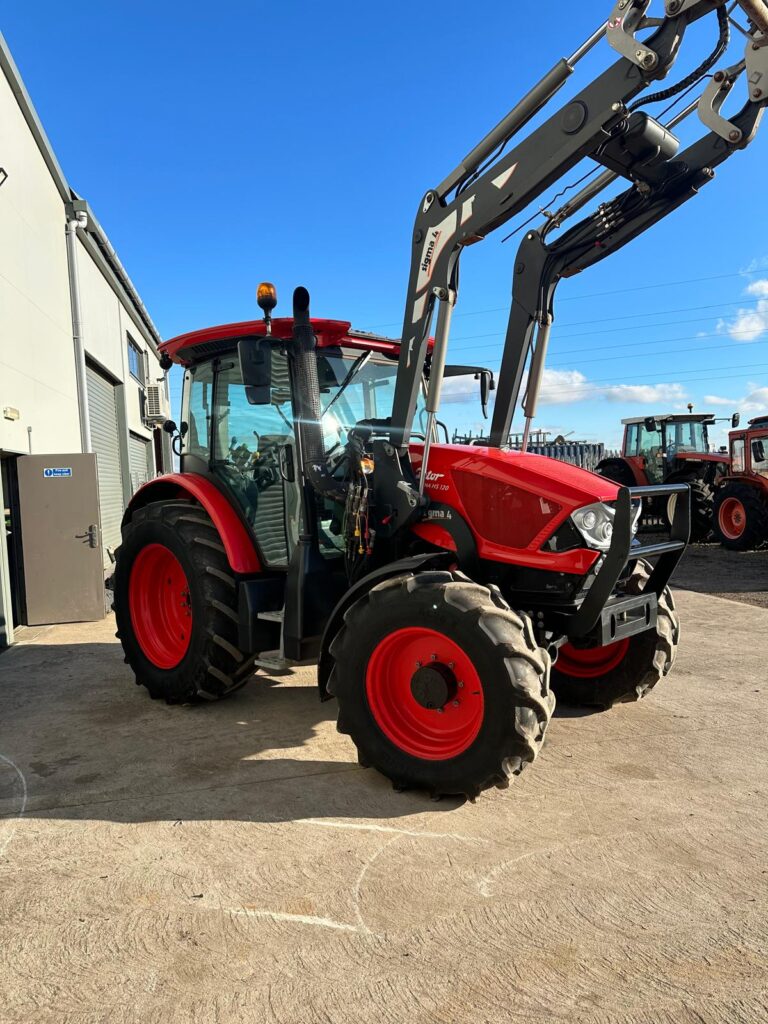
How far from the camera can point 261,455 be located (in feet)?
14.0

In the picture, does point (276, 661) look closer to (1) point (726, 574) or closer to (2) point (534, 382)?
(2) point (534, 382)

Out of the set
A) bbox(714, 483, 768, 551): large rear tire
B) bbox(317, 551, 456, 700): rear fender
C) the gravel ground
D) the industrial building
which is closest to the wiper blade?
bbox(317, 551, 456, 700): rear fender

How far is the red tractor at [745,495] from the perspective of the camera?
488 inches

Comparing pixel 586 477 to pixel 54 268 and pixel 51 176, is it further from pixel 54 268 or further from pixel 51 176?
pixel 51 176

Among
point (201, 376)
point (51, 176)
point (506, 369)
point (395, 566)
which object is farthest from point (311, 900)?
point (51, 176)

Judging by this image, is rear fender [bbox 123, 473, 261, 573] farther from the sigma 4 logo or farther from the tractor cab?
the tractor cab

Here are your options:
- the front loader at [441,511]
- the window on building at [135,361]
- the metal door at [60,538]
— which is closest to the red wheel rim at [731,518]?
the front loader at [441,511]

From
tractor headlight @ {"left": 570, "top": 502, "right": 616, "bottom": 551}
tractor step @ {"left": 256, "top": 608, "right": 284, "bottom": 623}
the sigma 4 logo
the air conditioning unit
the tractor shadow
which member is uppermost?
the air conditioning unit

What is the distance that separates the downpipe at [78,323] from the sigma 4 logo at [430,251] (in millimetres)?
7411

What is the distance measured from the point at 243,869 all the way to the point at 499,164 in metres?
3.10

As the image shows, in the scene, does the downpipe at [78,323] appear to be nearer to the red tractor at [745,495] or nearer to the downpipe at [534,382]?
the downpipe at [534,382]

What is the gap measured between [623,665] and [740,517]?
9.95 meters

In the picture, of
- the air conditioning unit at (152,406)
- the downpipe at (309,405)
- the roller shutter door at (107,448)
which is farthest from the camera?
the air conditioning unit at (152,406)

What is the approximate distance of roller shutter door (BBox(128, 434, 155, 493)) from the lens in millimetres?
14000
